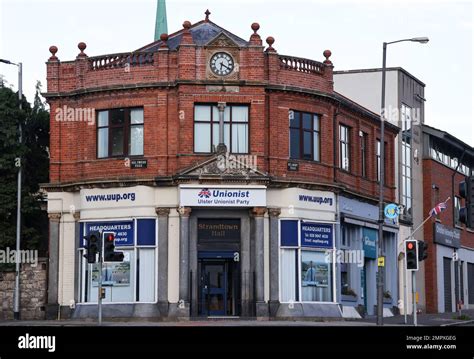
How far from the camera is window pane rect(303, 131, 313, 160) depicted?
3872 cm

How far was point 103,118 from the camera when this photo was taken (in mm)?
38344

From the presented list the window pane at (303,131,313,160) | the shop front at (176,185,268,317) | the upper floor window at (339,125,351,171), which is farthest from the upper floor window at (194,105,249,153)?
the upper floor window at (339,125,351,171)

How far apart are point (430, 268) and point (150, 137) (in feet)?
73.5

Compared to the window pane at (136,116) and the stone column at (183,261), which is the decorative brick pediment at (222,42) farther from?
the stone column at (183,261)

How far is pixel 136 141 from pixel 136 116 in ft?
3.35

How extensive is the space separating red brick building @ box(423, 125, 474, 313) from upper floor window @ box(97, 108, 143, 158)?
2211cm

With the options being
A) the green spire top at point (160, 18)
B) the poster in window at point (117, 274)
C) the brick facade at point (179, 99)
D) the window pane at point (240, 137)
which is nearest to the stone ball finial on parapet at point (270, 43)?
the brick facade at point (179, 99)

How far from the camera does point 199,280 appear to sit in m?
36.5

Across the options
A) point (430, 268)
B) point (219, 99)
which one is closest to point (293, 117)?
point (219, 99)

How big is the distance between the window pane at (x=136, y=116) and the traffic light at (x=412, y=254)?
1258cm

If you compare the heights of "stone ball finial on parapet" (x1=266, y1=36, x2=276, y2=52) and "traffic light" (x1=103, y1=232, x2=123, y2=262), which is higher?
"stone ball finial on parapet" (x1=266, y1=36, x2=276, y2=52)

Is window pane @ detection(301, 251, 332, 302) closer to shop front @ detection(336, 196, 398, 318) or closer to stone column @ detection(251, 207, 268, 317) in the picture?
shop front @ detection(336, 196, 398, 318)

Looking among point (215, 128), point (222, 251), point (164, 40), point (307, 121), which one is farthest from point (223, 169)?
point (164, 40)
